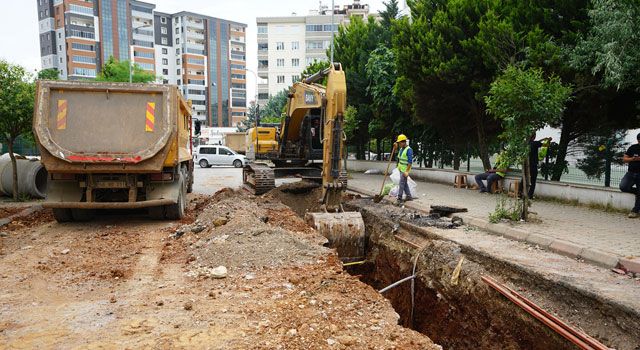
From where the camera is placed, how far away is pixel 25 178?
12.8 metres

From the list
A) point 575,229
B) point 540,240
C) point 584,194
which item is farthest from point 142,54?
point 540,240

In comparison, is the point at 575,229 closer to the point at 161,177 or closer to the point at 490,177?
the point at 490,177

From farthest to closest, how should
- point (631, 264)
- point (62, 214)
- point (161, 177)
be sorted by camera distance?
point (62, 214)
point (161, 177)
point (631, 264)

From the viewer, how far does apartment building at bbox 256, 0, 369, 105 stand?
218 feet

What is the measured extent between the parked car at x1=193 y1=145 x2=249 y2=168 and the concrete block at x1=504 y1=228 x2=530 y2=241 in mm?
26595

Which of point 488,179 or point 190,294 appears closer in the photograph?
point 190,294

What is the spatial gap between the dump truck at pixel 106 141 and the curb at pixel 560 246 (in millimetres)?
5866

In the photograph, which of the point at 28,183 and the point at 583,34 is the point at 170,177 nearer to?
the point at 28,183

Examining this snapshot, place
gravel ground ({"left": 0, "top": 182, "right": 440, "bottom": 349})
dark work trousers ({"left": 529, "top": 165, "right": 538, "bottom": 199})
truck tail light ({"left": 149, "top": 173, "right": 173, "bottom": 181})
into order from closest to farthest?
gravel ground ({"left": 0, "top": 182, "right": 440, "bottom": 349})
truck tail light ({"left": 149, "top": 173, "right": 173, "bottom": 181})
dark work trousers ({"left": 529, "top": 165, "right": 538, "bottom": 199})

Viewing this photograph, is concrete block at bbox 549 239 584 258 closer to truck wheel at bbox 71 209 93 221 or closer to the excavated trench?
the excavated trench

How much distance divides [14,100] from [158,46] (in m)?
89.1

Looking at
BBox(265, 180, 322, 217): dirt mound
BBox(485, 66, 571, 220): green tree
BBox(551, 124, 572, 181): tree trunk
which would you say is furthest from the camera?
BBox(265, 180, 322, 217): dirt mound

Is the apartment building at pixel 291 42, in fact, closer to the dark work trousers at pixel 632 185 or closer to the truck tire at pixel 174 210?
the truck tire at pixel 174 210

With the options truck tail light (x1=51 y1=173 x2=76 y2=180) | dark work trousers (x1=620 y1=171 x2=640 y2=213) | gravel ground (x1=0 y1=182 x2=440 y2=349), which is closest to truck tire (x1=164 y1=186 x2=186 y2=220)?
gravel ground (x1=0 y1=182 x2=440 y2=349)
